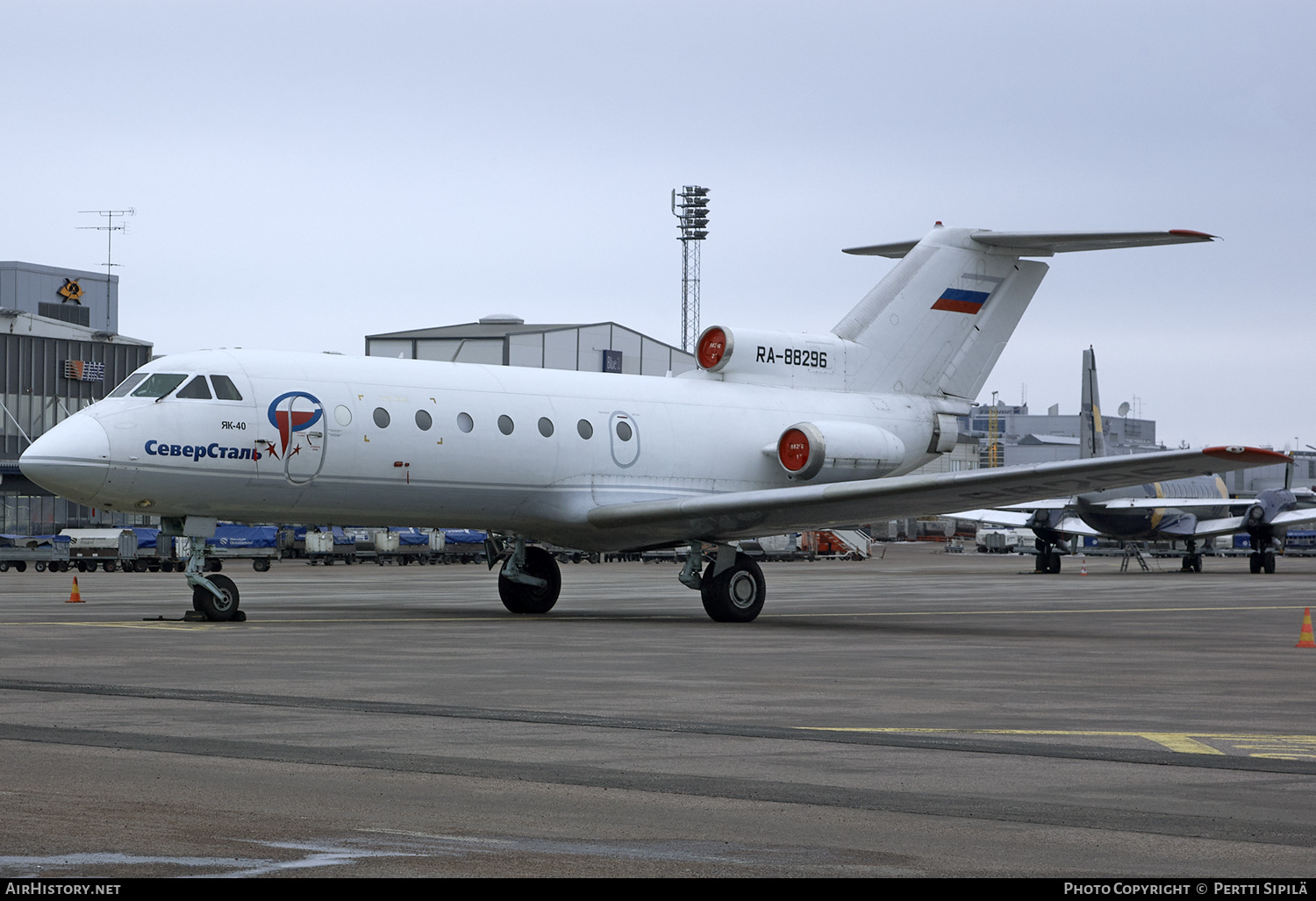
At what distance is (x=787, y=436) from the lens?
25719 millimetres

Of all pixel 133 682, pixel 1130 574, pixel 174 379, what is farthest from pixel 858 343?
pixel 1130 574

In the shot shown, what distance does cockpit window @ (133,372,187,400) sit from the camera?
21.0m

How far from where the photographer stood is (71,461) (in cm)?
1995

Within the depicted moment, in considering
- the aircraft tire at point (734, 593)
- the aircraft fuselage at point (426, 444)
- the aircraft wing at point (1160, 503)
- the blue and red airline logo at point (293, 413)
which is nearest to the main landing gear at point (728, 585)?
the aircraft tire at point (734, 593)

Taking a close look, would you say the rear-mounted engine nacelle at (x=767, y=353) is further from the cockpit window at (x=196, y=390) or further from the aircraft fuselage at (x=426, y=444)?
the cockpit window at (x=196, y=390)

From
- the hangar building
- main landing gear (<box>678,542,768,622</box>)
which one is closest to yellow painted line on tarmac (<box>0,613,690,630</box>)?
main landing gear (<box>678,542,768,622</box>)

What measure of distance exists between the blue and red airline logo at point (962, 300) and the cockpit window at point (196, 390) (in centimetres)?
1286

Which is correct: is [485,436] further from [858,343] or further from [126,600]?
[126,600]

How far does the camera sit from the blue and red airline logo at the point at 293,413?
21234mm

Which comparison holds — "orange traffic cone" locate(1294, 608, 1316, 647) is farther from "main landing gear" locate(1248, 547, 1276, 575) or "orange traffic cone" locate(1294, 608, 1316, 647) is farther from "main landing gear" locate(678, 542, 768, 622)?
"main landing gear" locate(1248, 547, 1276, 575)

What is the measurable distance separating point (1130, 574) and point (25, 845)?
53.0 meters

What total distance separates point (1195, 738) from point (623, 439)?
14.7m

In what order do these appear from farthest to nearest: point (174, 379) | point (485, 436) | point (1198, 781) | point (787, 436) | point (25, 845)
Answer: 1. point (787, 436)
2. point (485, 436)
3. point (174, 379)
4. point (1198, 781)
5. point (25, 845)

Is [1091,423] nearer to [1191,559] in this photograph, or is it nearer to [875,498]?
[1191,559]
